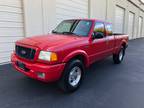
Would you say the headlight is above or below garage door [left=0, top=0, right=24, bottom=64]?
below

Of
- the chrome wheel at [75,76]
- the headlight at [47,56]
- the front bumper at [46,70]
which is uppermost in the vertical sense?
→ the headlight at [47,56]

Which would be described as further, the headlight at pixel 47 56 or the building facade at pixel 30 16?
the building facade at pixel 30 16

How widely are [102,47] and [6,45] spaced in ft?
12.9

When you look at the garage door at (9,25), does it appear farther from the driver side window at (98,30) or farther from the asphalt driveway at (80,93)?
the driver side window at (98,30)

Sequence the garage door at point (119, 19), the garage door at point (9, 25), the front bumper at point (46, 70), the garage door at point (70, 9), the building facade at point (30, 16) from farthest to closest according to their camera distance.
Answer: the garage door at point (119, 19)
the garage door at point (70, 9)
the building facade at point (30, 16)
the garage door at point (9, 25)
the front bumper at point (46, 70)

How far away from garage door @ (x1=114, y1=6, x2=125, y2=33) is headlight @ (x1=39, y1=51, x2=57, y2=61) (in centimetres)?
1366

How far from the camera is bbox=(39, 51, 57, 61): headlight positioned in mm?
3070

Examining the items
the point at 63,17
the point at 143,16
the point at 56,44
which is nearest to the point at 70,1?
the point at 63,17

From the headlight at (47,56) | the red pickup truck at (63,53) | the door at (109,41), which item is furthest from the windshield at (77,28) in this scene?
the headlight at (47,56)

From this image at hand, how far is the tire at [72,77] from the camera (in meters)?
3.38

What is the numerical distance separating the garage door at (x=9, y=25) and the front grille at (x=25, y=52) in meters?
2.58

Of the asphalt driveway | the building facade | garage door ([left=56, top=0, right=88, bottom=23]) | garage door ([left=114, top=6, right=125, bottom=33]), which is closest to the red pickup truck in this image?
the asphalt driveway

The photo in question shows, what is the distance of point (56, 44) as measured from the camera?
3250 mm

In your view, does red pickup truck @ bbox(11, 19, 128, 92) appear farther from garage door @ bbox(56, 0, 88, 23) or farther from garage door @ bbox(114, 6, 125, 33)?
garage door @ bbox(114, 6, 125, 33)
